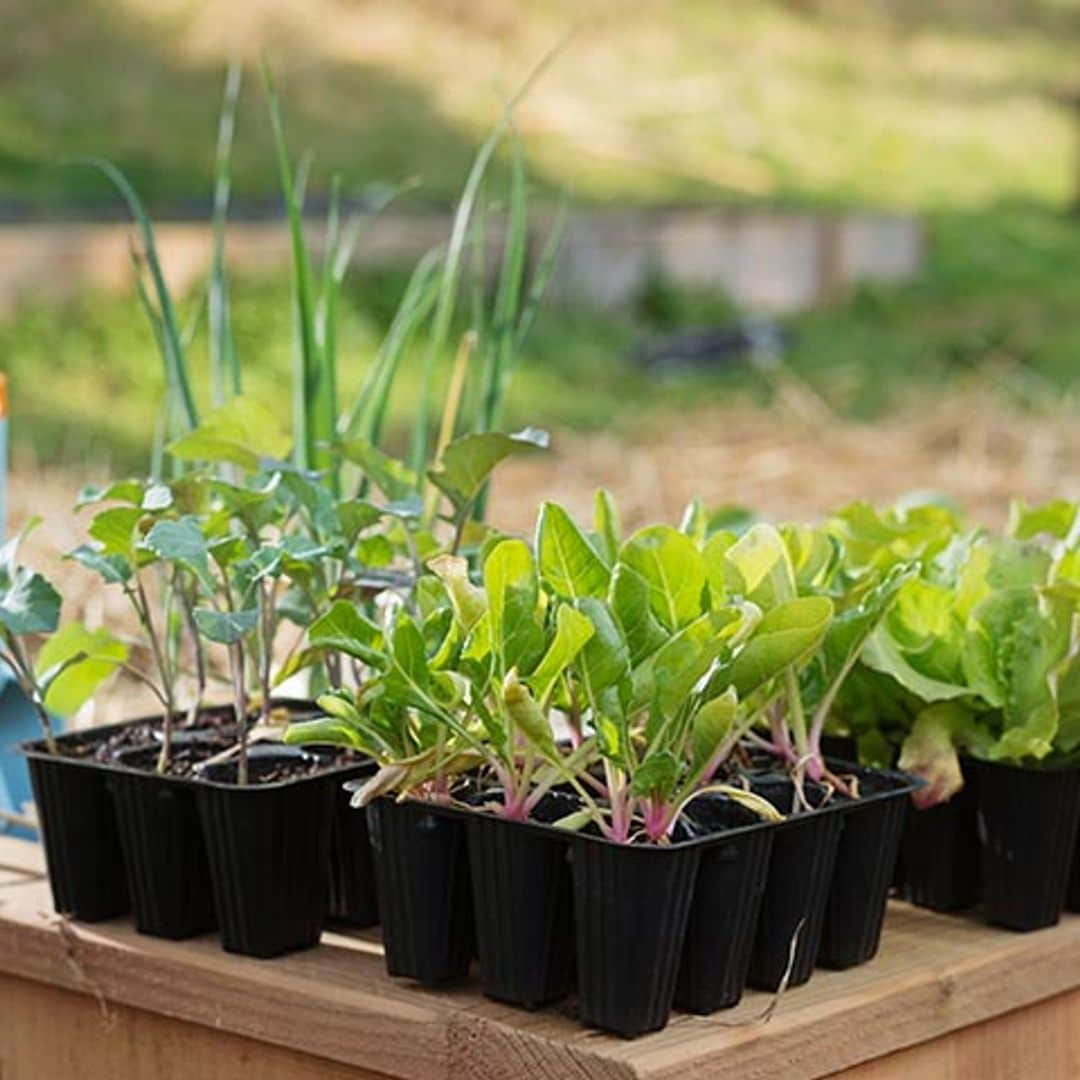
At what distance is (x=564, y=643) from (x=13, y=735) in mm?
622

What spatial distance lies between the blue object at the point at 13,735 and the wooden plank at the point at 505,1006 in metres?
0.24

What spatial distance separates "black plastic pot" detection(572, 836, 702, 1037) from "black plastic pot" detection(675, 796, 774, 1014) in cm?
2

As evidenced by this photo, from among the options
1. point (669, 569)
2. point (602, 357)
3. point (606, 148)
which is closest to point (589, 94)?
point (606, 148)

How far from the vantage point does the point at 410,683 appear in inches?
47.1

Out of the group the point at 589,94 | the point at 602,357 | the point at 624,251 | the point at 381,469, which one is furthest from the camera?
the point at 589,94

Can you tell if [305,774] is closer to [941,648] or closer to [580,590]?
[580,590]

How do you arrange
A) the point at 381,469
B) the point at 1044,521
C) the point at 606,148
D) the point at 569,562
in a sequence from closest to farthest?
the point at 569,562, the point at 381,469, the point at 1044,521, the point at 606,148

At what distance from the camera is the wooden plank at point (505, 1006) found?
1.18 m

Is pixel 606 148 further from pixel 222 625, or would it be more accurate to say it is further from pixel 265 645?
pixel 222 625

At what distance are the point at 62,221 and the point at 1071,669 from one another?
547cm

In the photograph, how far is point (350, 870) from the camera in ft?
4.48

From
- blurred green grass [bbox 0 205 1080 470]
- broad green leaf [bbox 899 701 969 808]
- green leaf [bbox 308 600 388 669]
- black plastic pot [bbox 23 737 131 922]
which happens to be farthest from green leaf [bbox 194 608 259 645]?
blurred green grass [bbox 0 205 1080 470]

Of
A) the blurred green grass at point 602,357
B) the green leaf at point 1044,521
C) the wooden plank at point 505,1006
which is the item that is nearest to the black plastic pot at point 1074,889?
the wooden plank at point 505,1006

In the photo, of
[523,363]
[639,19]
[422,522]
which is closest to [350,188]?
[523,363]
